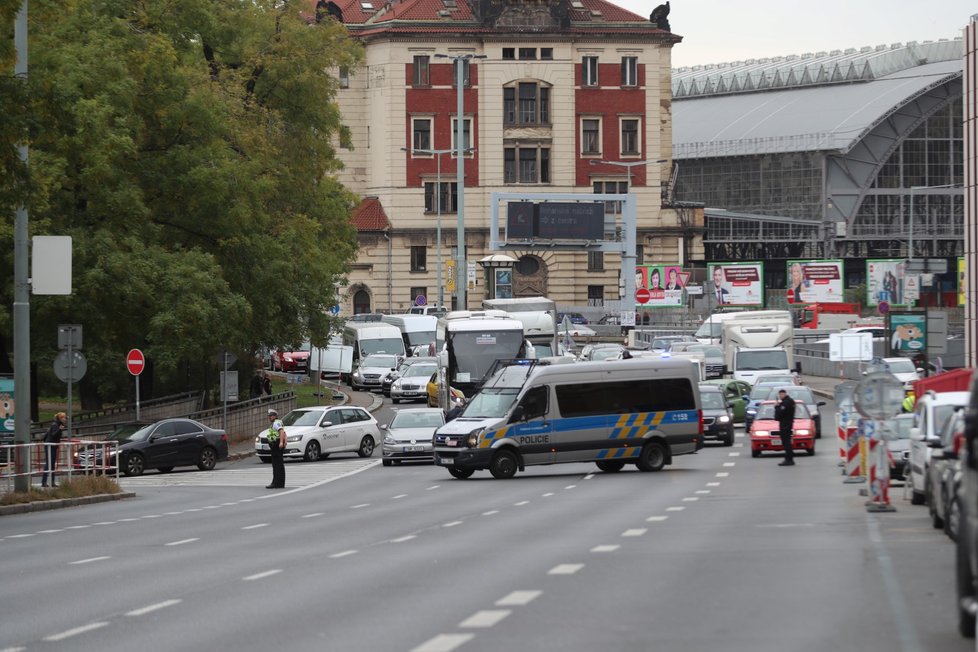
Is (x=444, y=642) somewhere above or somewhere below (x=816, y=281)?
below

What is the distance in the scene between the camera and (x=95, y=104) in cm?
4262

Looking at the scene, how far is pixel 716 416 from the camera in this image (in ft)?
153

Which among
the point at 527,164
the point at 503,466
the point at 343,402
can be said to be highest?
the point at 527,164

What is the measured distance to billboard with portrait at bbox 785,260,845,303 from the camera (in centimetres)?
11319

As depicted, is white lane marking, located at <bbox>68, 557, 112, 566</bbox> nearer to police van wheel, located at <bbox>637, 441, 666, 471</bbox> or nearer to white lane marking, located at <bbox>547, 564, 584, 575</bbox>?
white lane marking, located at <bbox>547, 564, 584, 575</bbox>

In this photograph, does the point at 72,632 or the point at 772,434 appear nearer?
the point at 72,632

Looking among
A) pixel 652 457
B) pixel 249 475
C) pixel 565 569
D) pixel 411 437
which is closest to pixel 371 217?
pixel 411 437

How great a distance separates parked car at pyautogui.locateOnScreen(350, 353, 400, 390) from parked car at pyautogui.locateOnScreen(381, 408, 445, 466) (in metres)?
33.6

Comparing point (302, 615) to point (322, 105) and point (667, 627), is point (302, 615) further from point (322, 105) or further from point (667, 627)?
point (322, 105)

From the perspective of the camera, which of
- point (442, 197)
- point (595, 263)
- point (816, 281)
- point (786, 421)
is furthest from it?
point (595, 263)

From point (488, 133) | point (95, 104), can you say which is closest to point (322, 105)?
point (95, 104)

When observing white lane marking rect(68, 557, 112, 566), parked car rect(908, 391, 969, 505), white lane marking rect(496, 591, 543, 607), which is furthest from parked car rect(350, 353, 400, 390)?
white lane marking rect(496, 591, 543, 607)

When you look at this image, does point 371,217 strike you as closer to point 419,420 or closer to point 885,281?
point 885,281

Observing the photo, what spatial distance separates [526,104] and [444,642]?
343 feet
